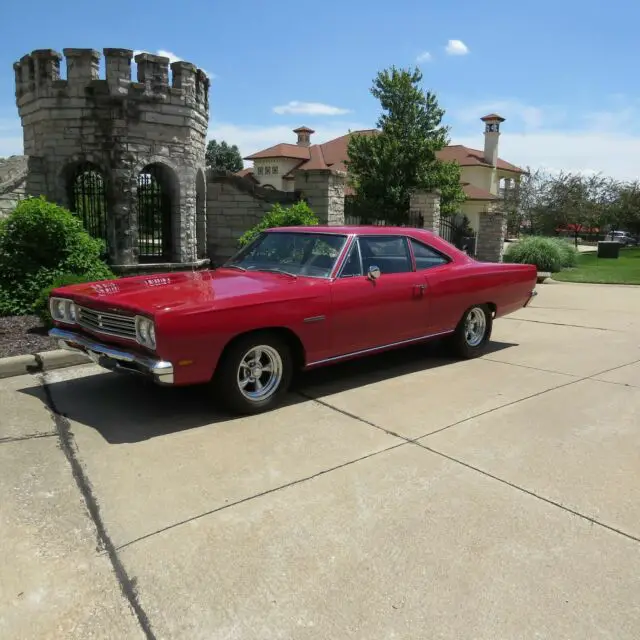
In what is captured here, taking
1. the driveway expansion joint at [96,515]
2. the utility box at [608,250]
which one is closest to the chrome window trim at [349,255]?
the driveway expansion joint at [96,515]

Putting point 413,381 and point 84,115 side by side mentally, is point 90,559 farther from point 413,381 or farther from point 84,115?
point 84,115

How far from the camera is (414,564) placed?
269cm

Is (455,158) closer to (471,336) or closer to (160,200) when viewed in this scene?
(160,200)

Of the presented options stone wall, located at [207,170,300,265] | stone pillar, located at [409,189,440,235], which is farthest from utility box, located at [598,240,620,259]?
stone wall, located at [207,170,300,265]

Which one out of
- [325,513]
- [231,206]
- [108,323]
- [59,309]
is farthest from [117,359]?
[231,206]

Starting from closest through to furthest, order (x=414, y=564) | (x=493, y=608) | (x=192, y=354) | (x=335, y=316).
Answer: (x=493, y=608) < (x=414, y=564) < (x=192, y=354) < (x=335, y=316)

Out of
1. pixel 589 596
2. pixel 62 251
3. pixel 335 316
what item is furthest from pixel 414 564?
pixel 62 251

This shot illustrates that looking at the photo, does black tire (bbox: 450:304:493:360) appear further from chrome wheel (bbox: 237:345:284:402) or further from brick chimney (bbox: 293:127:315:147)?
brick chimney (bbox: 293:127:315:147)

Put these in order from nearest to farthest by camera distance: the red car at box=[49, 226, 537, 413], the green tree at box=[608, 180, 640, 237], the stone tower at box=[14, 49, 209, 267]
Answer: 1. the red car at box=[49, 226, 537, 413]
2. the stone tower at box=[14, 49, 209, 267]
3. the green tree at box=[608, 180, 640, 237]

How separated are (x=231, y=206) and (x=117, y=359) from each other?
981 centimetres

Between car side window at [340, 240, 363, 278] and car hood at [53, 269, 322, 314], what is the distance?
1.11ft

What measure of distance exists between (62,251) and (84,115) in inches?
181

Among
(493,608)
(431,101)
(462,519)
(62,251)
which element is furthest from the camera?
(431,101)

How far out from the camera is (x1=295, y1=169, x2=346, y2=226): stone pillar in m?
12.7
